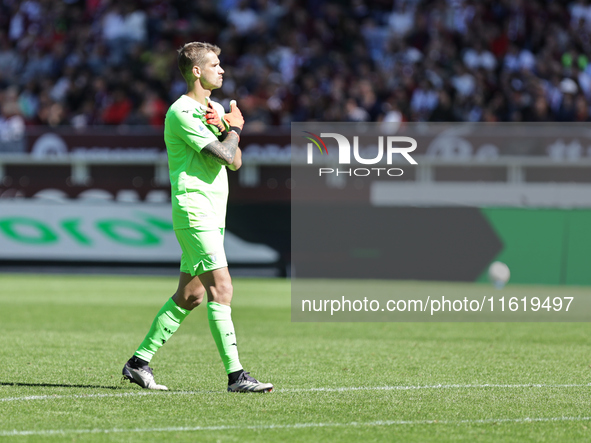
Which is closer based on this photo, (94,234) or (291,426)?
(291,426)

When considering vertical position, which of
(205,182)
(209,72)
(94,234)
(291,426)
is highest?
(209,72)

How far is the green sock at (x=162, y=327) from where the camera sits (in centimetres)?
666

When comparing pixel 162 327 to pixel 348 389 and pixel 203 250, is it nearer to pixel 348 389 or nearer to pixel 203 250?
pixel 203 250

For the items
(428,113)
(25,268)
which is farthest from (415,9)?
(25,268)

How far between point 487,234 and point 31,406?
36.8ft

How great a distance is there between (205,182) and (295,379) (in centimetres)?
173

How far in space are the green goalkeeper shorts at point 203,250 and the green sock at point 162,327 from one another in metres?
0.42

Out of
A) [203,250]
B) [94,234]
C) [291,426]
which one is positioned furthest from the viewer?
[94,234]

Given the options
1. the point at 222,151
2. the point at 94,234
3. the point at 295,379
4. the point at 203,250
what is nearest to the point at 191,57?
the point at 222,151

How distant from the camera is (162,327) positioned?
Answer: 6.66 meters

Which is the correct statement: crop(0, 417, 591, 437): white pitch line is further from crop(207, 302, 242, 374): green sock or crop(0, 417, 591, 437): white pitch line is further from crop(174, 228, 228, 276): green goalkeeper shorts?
crop(174, 228, 228, 276): green goalkeeper shorts

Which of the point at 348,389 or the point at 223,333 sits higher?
the point at 223,333

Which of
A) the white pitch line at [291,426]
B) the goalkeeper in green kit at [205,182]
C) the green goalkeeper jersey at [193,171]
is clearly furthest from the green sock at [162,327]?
the white pitch line at [291,426]

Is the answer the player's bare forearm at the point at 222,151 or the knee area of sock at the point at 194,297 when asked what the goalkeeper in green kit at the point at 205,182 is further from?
the knee area of sock at the point at 194,297
